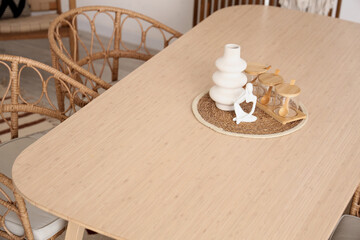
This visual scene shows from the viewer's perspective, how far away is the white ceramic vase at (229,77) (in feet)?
5.79

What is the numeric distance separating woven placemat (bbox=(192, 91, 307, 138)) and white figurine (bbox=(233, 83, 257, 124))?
0.02m

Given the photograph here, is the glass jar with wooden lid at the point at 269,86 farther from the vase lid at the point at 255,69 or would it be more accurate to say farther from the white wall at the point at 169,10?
the white wall at the point at 169,10

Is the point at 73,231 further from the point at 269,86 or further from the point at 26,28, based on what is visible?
the point at 26,28

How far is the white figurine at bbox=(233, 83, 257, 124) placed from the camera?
1740mm

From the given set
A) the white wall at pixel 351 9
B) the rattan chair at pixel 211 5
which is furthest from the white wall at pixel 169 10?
the white wall at pixel 351 9

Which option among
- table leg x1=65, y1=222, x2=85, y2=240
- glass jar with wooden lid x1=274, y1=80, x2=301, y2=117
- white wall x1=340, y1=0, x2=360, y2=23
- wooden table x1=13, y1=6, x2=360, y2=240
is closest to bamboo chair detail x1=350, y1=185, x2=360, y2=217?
wooden table x1=13, y1=6, x2=360, y2=240

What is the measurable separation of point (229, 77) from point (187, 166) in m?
0.39

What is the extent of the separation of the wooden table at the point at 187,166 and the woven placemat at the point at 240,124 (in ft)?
0.10

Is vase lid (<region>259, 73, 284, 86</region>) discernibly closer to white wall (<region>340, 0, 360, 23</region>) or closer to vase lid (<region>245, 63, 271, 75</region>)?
vase lid (<region>245, 63, 271, 75</region>)

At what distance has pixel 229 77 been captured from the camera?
1.77 m

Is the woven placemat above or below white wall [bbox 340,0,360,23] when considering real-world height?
above

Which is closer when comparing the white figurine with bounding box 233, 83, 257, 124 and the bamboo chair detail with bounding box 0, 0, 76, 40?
the white figurine with bounding box 233, 83, 257, 124

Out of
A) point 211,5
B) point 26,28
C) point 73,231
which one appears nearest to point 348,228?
point 73,231

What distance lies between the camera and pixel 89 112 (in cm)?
178
